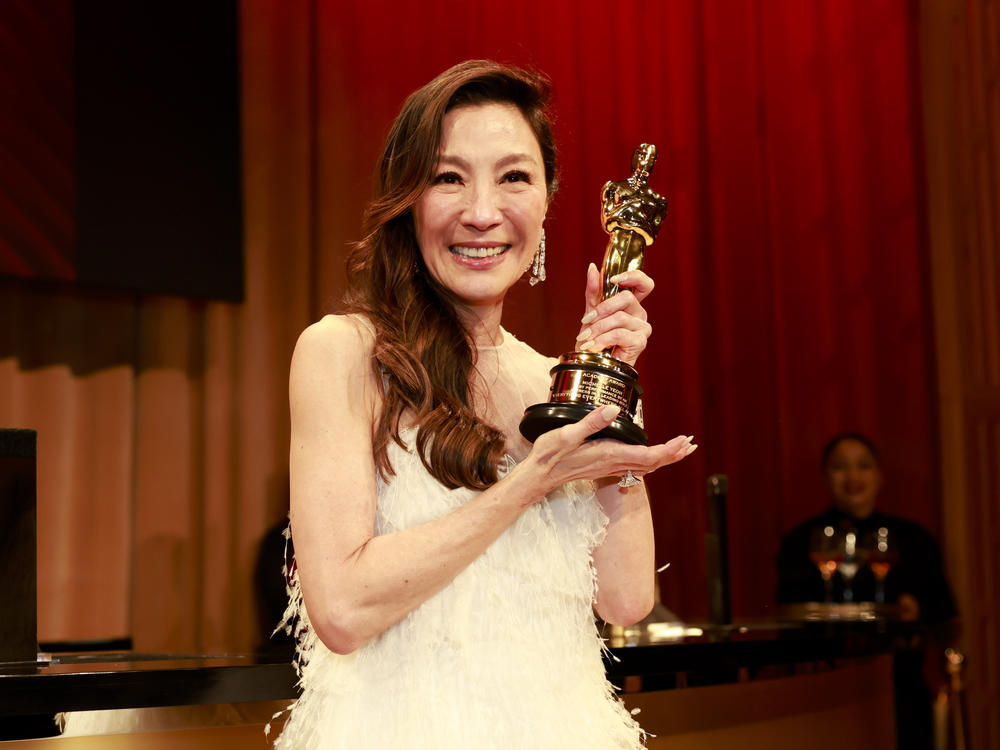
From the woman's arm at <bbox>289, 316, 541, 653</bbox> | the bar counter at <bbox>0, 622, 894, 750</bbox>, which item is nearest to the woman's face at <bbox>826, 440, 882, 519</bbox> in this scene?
the bar counter at <bbox>0, 622, 894, 750</bbox>

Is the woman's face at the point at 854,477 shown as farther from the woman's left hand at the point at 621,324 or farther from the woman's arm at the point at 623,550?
the woman's left hand at the point at 621,324

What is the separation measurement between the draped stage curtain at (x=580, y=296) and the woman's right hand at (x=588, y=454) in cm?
344

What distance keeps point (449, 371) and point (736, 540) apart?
492 cm

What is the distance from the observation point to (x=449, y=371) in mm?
1522

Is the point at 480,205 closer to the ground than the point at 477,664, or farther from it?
farther from it

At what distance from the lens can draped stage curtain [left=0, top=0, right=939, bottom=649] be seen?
466 cm

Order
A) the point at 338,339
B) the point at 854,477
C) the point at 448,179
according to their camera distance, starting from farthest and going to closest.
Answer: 1. the point at 854,477
2. the point at 448,179
3. the point at 338,339

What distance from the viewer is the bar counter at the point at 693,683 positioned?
5.36 ft

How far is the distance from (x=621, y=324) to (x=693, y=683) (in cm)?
99

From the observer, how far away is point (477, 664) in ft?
4.59

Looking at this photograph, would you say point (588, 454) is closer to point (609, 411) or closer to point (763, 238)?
point (609, 411)

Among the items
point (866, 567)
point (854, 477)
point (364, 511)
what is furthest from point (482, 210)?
point (854, 477)

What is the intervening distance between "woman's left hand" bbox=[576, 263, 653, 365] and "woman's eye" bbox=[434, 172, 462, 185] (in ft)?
0.80

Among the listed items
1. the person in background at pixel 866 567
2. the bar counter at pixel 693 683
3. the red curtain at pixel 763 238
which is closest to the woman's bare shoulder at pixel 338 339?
the bar counter at pixel 693 683
